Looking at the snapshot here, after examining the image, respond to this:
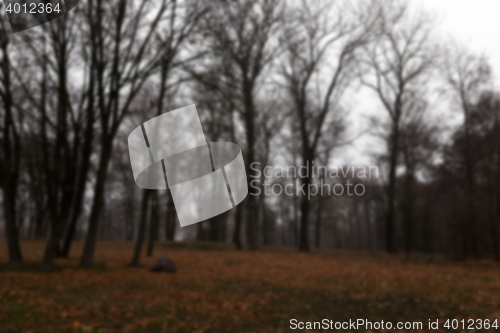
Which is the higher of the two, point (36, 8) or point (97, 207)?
point (36, 8)

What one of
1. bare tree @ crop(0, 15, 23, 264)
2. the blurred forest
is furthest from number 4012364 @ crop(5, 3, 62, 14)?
bare tree @ crop(0, 15, 23, 264)

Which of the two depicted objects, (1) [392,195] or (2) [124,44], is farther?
(1) [392,195]

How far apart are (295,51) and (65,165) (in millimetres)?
14097

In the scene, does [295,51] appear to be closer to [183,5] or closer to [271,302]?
[183,5]

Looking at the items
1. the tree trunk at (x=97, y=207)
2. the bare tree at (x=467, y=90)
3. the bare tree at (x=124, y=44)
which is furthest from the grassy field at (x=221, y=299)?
the bare tree at (x=467, y=90)

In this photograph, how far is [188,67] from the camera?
10.6 meters

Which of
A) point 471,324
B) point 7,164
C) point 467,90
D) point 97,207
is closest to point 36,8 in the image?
point 471,324

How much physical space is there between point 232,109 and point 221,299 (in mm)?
3735

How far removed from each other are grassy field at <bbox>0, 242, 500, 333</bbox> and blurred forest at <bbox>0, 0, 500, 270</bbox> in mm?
2204

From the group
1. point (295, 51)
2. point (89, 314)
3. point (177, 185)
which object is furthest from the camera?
point (295, 51)

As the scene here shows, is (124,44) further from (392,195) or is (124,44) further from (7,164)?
(392,195)

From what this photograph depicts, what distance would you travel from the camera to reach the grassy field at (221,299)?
229 inches

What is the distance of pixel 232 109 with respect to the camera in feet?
29.0

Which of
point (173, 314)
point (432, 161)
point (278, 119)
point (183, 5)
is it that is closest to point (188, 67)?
point (183, 5)
